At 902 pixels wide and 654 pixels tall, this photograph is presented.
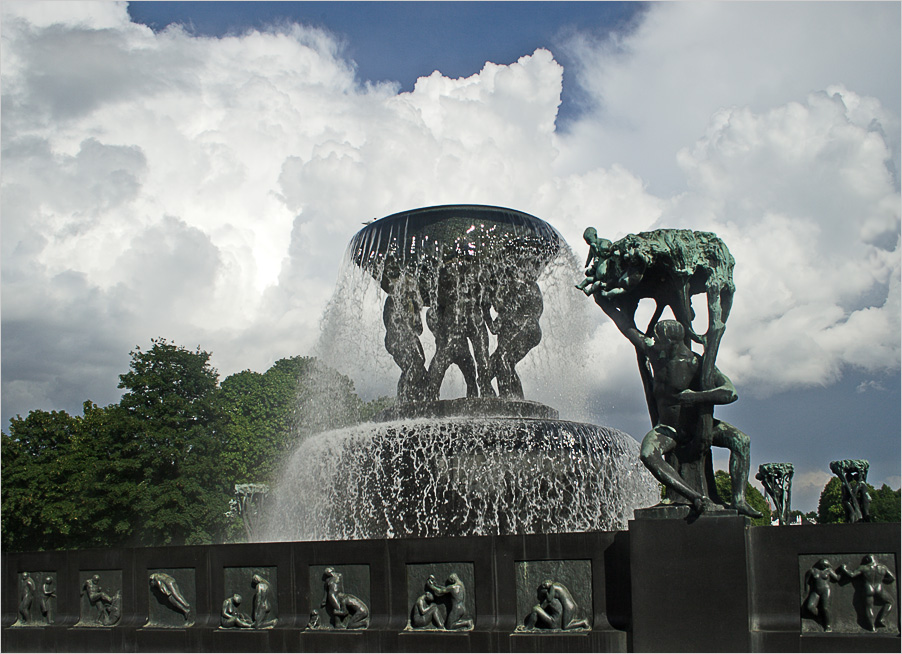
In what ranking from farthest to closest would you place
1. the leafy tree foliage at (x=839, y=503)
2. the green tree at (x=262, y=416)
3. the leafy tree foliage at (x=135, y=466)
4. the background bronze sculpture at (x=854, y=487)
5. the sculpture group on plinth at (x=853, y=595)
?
the leafy tree foliage at (x=839, y=503), the green tree at (x=262, y=416), the leafy tree foliage at (x=135, y=466), the background bronze sculpture at (x=854, y=487), the sculpture group on plinth at (x=853, y=595)

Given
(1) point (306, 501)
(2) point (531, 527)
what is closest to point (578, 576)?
(2) point (531, 527)

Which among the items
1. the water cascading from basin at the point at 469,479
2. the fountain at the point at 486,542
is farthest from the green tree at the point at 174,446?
the water cascading from basin at the point at 469,479

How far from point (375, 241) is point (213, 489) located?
20845 mm

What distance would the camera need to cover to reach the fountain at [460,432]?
1065 centimetres

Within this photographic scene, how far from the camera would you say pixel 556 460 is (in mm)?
10773

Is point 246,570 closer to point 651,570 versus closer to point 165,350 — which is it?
point 651,570

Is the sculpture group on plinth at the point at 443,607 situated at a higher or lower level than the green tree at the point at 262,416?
lower

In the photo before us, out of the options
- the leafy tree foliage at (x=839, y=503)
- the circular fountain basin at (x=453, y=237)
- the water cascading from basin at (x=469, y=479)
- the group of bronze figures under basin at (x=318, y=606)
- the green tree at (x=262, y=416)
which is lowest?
the leafy tree foliage at (x=839, y=503)

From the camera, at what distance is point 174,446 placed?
30.9 metres

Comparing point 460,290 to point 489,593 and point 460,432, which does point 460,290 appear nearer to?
point 460,432

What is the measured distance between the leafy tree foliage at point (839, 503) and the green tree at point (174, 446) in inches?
1623

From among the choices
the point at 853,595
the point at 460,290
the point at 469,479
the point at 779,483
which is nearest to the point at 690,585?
the point at 853,595

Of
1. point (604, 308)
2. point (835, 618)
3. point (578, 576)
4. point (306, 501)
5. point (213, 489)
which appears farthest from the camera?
point (213, 489)

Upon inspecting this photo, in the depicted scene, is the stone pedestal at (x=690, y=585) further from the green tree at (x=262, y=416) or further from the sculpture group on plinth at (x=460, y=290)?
the green tree at (x=262, y=416)
